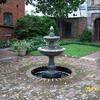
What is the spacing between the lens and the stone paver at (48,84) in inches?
355

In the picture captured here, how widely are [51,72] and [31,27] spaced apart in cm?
1238

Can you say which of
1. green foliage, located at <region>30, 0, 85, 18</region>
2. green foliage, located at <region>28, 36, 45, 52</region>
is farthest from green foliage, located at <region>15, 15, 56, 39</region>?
green foliage, located at <region>28, 36, 45, 52</region>

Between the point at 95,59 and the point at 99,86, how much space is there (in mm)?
5993

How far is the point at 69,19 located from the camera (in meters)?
29.5

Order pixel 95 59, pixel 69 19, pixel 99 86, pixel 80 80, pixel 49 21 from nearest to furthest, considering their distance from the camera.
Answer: pixel 99 86 → pixel 80 80 → pixel 95 59 → pixel 49 21 → pixel 69 19

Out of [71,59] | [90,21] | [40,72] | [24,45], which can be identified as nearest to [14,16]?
[90,21]

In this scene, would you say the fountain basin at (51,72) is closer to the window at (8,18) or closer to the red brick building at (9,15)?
the red brick building at (9,15)

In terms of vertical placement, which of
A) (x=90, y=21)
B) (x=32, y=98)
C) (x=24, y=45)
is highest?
(x=90, y=21)

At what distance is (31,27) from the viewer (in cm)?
2366

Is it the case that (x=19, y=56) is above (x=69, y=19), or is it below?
below

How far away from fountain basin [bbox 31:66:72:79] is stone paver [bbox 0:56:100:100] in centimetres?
39

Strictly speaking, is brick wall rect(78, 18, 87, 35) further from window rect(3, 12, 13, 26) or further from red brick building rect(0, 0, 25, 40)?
window rect(3, 12, 13, 26)

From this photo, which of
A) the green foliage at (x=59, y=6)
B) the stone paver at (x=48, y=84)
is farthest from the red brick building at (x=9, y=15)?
the stone paver at (x=48, y=84)

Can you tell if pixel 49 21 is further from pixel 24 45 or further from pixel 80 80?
pixel 80 80
